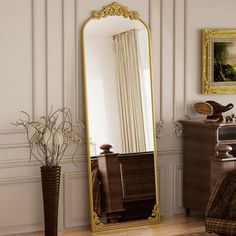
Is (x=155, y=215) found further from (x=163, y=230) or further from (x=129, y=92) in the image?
(x=129, y=92)

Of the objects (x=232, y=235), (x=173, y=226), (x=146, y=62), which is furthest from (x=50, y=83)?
(x=232, y=235)

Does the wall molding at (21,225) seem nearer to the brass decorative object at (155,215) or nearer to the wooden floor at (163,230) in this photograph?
the wooden floor at (163,230)

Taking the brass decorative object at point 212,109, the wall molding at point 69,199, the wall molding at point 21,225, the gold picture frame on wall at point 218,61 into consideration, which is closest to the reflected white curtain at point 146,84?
the brass decorative object at point 212,109

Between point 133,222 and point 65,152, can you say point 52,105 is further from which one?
point 133,222

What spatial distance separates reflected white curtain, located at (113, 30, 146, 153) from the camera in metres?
5.83

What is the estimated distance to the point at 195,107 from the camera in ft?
20.3

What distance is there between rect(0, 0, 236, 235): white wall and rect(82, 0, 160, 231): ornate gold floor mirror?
113 millimetres

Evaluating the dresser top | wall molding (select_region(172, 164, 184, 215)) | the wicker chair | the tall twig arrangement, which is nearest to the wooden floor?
wall molding (select_region(172, 164, 184, 215))

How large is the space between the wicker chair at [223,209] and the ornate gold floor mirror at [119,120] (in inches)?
58.6

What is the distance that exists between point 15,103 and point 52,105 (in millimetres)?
352

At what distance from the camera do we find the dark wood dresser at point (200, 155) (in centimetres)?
586

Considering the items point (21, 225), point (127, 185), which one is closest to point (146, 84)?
point (127, 185)

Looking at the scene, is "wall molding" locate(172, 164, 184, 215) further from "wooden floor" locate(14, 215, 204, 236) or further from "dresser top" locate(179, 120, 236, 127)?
"dresser top" locate(179, 120, 236, 127)

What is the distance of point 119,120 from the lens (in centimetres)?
583
